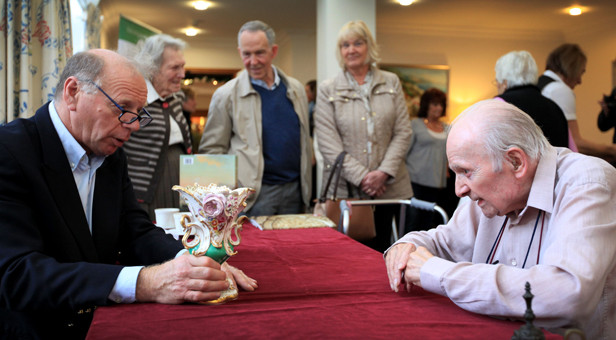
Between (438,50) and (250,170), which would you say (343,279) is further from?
(438,50)

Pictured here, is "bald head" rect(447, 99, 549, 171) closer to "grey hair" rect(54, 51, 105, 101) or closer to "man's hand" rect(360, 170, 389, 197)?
"grey hair" rect(54, 51, 105, 101)

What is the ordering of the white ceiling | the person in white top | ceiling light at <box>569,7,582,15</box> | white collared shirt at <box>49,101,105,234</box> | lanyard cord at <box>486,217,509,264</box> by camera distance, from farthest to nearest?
ceiling light at <box>569,7,582,15</box>
the white ceiling
the person in white top
white collared shirt at <box>49,101,105,234</box>
lanyard cord at <box>486,217,509,264</box>

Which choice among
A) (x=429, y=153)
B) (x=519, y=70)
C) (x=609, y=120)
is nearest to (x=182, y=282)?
(x=519, y=70)

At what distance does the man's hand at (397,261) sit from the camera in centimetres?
149

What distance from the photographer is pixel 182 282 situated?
1.35 metres

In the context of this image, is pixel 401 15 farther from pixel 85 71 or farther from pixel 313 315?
pixel 313 315

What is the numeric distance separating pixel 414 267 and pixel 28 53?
113 inches

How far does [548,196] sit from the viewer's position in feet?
4.51

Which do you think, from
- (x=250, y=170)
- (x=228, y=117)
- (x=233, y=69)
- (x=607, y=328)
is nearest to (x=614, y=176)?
(x=607, y=328)

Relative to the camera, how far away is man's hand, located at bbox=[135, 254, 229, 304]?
1350 millimetres

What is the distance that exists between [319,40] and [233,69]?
4316mm

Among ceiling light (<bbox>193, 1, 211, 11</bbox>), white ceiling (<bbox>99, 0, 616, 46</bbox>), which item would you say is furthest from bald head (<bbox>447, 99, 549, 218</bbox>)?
ceiling light (<bbox>193, 1, 211, 11</bbox>)

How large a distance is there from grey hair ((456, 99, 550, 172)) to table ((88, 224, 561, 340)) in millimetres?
363

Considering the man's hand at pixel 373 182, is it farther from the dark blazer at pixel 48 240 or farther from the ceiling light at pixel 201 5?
the ceiling light at pixel 201 5
